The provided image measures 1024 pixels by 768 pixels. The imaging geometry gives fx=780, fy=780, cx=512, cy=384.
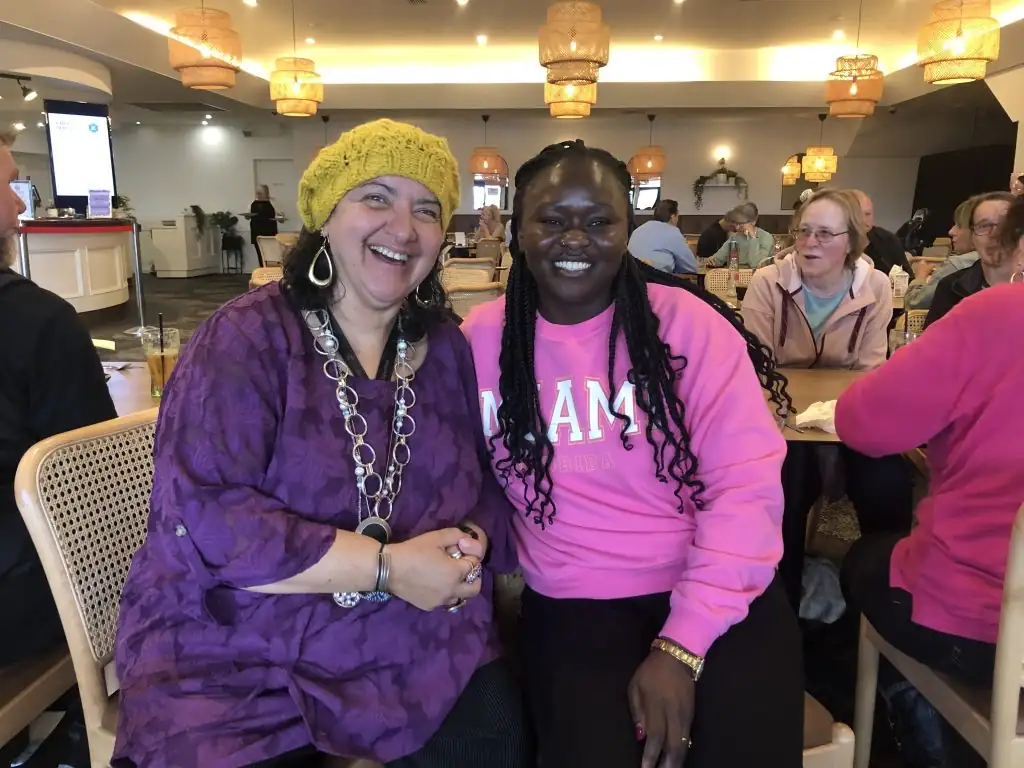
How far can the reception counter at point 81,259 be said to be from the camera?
692cm

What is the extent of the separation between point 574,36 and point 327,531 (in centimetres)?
577

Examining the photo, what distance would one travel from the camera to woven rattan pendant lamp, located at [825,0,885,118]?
7.10 m

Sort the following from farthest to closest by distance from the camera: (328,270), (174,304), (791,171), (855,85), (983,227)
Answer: (791,171), (174,304), (855,85), (983,227), (328,270)

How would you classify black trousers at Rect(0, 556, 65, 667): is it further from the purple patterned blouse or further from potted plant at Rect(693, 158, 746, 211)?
potted plant at Rect(693, 158, 746, 211)

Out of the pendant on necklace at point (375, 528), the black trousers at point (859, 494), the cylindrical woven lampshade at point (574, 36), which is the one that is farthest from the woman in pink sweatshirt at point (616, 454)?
the cylindrical woven lampshade at point (574, 36)

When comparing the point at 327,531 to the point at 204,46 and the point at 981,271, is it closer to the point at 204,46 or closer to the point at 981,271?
the point at 981,271

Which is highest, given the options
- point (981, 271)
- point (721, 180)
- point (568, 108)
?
point (568, 108)

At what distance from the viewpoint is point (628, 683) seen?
43.6 inches

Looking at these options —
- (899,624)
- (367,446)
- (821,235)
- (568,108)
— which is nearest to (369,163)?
(367,446)

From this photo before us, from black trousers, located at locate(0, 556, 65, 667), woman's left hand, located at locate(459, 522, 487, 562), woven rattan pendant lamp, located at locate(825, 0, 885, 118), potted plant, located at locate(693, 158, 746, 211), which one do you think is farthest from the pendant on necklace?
potted plant, located at locate(693, 158, 746, 211)

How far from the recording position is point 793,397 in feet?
6.73

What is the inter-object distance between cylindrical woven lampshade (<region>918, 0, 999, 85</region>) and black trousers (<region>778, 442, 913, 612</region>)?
486 centimetres

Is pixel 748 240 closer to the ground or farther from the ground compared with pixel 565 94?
closer to the ground

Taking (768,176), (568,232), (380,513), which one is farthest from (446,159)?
(768,176)
